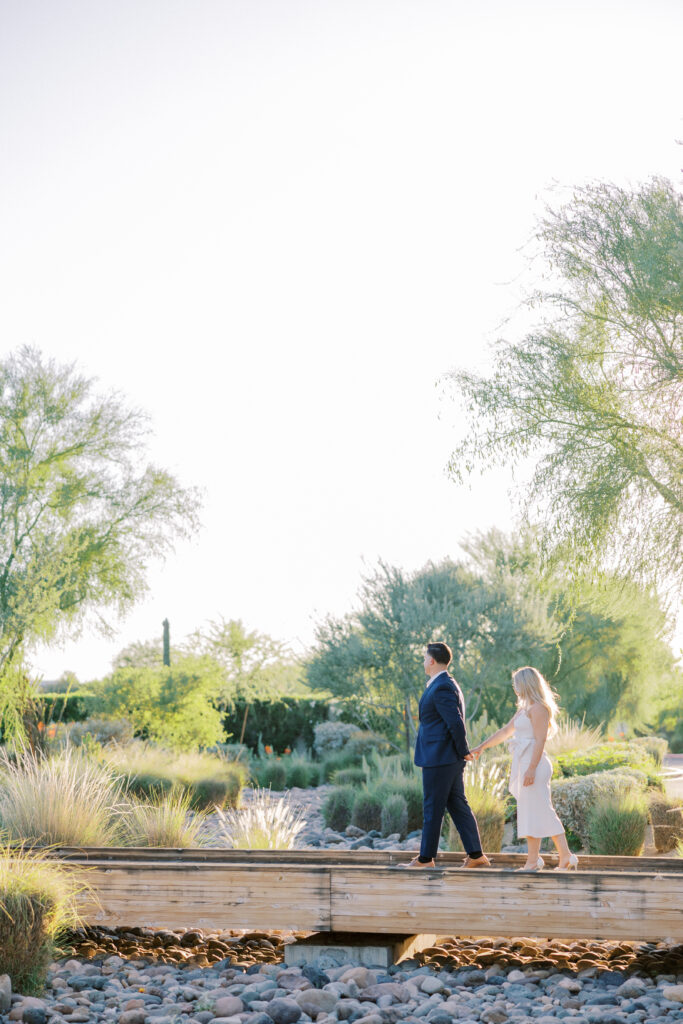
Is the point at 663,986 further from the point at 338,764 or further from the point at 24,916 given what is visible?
the point at 338,764

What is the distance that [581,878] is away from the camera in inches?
250

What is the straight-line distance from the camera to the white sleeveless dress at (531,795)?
6898 mm

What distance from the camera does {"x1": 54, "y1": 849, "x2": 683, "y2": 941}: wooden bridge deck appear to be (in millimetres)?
6273

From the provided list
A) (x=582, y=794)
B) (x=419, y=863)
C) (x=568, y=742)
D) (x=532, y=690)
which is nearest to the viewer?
(x=532, y=690)

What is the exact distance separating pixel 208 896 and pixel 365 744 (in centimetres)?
1635

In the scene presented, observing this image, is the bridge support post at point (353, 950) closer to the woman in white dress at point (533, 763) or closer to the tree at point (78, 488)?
the woman in white dress at point (533, 763)

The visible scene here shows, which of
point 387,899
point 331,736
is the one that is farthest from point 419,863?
point 331,736

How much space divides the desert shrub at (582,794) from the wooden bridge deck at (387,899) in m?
3.63

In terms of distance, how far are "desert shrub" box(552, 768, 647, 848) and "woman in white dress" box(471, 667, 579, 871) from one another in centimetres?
410

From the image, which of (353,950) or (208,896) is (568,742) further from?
(208,896)

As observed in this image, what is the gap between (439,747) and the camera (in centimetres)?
689

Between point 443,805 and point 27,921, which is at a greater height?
point 443,805

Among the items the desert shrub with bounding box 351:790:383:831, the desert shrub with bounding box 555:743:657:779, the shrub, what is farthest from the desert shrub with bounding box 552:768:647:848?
the shrub

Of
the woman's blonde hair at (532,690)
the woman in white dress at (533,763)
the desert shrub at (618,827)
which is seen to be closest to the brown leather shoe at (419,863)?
the woman in white dress at (533,763)
